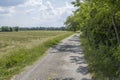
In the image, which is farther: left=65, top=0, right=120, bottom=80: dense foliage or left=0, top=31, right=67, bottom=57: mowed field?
left=0, top=31, right=67, bottom=57: mowed field

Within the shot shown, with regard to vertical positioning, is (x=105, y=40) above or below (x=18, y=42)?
above

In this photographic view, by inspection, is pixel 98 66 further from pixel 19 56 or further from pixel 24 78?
pixel 19 56

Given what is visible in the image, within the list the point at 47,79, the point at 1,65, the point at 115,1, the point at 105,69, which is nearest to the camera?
the point at 115,1

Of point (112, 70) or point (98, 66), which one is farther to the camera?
point (98, 66)

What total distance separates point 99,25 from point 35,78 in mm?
9114

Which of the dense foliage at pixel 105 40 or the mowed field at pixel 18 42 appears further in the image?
the mowed field at pixel 18 42

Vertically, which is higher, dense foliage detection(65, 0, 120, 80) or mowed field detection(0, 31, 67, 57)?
dense foliage detection(65, 0, 120, 80)

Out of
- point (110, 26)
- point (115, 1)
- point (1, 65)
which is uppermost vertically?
point (115, 1)

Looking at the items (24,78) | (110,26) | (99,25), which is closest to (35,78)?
(24,78)

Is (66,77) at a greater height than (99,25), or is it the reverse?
(99,25)

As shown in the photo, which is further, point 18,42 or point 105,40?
point 18,42

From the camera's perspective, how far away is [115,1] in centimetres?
1195

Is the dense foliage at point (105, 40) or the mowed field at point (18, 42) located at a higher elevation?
the dense foliage at point (105, 40)

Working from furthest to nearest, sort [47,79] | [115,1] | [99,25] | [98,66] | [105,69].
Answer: [99,25] → [98,66] → [105,69] → [47,79] → [115,1]
